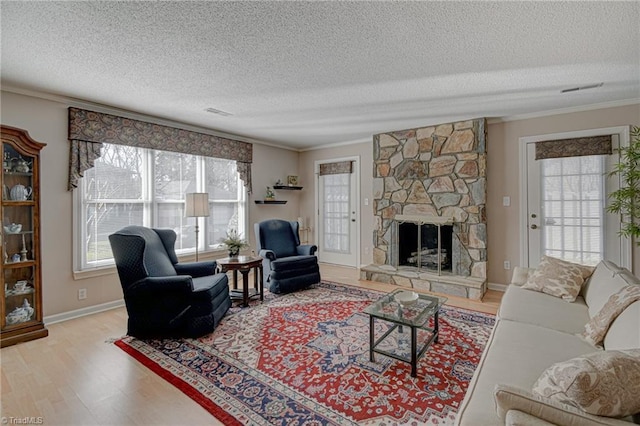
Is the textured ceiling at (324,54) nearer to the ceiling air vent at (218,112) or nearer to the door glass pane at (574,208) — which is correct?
the ceiling air vent at (218,112)

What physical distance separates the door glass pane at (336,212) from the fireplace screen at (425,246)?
123cm

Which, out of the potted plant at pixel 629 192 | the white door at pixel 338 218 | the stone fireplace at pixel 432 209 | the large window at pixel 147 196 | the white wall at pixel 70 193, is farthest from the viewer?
the white door at pixel 338 218

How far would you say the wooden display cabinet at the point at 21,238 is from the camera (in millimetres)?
2771

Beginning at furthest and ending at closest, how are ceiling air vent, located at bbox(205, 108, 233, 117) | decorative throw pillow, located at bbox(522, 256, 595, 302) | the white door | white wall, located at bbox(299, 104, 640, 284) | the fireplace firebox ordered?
the white door
the fireplace firebox
white wall, located at bbox(299, 104, 640, 284)
ceiling air vent, located at bbox(205, 108, 233, 117)
decorative throw pillow, located at bbox(522, 256, 595, 302)

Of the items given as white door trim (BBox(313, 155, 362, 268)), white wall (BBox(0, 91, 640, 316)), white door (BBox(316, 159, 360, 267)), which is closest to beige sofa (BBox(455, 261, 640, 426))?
white wall (BBox(0, 91, 640, 316))

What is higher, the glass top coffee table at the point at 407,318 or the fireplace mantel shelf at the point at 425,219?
the fireplace mantel shelf at the point at 425,219

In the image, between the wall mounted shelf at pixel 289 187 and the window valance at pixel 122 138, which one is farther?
the wall mounted shelf at pixel 289 187

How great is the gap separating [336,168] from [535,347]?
4.50 m

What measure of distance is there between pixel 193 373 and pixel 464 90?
3537 mm

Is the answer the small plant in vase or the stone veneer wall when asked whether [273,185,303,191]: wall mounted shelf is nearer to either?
the small plant in vase

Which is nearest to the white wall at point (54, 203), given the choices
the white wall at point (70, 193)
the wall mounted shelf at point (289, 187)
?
the white wall at point (70, 193)

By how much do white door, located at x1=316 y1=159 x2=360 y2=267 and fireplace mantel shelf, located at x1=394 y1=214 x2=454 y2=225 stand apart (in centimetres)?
103

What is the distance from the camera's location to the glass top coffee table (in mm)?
2150

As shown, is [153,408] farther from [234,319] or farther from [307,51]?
[307,51]
